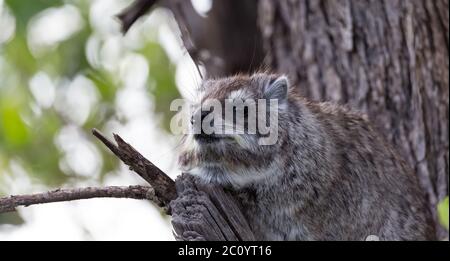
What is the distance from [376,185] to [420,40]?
5.45 feet

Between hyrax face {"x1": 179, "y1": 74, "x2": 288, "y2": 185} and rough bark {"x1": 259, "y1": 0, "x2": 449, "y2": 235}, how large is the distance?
1769 mm

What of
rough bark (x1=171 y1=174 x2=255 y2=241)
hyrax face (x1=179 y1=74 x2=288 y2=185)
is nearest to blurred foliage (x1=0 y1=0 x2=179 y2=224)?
hyrax face (x1=179 y1=74 x2=288 y2=185)

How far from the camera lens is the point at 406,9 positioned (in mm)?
7762

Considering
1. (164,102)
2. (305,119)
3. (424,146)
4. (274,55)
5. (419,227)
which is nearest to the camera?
(305,119)

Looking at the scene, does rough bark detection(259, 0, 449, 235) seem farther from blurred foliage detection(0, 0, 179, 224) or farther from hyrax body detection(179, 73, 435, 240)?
blurred foliage detection(0, 0, 179, 224)

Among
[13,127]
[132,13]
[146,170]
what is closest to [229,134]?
[146,170]

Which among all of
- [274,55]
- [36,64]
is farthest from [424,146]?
[36,64]

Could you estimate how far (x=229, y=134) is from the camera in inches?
229

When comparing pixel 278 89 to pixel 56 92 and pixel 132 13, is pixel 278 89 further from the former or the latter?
pixel 56 92

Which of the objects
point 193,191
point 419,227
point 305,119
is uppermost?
point 305,119

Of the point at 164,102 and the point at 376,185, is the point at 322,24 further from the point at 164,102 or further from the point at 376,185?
the point at 164,102

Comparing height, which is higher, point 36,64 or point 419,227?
point 36,64

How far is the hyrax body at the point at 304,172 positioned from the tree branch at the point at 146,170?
355mm

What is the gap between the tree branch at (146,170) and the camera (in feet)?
17.3
